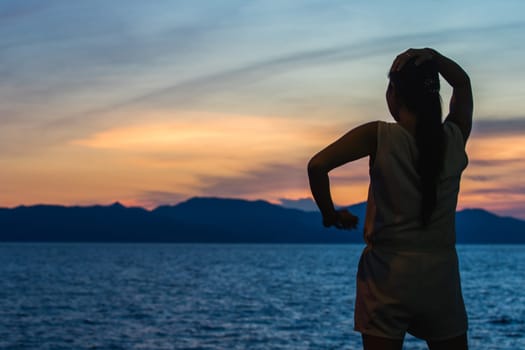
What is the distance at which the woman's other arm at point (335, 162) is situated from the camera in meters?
3.00

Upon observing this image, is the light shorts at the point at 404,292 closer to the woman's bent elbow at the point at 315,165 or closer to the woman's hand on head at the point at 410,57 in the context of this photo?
the woman's bent elbow at the point at 315,165

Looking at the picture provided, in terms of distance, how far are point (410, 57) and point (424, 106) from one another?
0.65 feet

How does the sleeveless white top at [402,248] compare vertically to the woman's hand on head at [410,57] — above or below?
below

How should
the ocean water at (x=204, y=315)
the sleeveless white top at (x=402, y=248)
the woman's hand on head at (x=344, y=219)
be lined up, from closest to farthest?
1. the woman's hand on head at (x=344, y=219)
2. the sleeveless white top at (x=402, y=248)
3. the ocean water at (x=204, y=315)

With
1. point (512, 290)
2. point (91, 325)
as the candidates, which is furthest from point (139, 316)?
point (512, 290)

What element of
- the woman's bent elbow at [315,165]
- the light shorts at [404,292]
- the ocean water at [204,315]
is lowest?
the ocean water at [204,315]

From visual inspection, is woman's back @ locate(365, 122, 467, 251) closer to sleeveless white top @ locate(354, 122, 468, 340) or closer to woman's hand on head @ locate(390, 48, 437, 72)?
sleeveless white top @ locate(354, 122, 468, 340)

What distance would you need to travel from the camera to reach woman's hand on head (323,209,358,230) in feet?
9.77

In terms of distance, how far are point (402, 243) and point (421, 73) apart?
2.18 ft

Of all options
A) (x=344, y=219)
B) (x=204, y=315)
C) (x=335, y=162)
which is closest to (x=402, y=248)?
(x=344, y=219)

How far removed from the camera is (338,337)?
37.5 m

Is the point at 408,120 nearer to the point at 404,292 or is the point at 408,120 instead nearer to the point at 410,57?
the point at 410,57

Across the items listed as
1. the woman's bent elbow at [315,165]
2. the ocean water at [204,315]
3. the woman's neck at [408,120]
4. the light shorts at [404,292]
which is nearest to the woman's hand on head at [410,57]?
the woman's neck at [408,120]

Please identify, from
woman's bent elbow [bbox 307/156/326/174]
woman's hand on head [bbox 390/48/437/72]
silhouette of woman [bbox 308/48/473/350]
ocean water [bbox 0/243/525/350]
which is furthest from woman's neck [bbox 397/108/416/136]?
ocean water [bbox 0/243/525/350]
